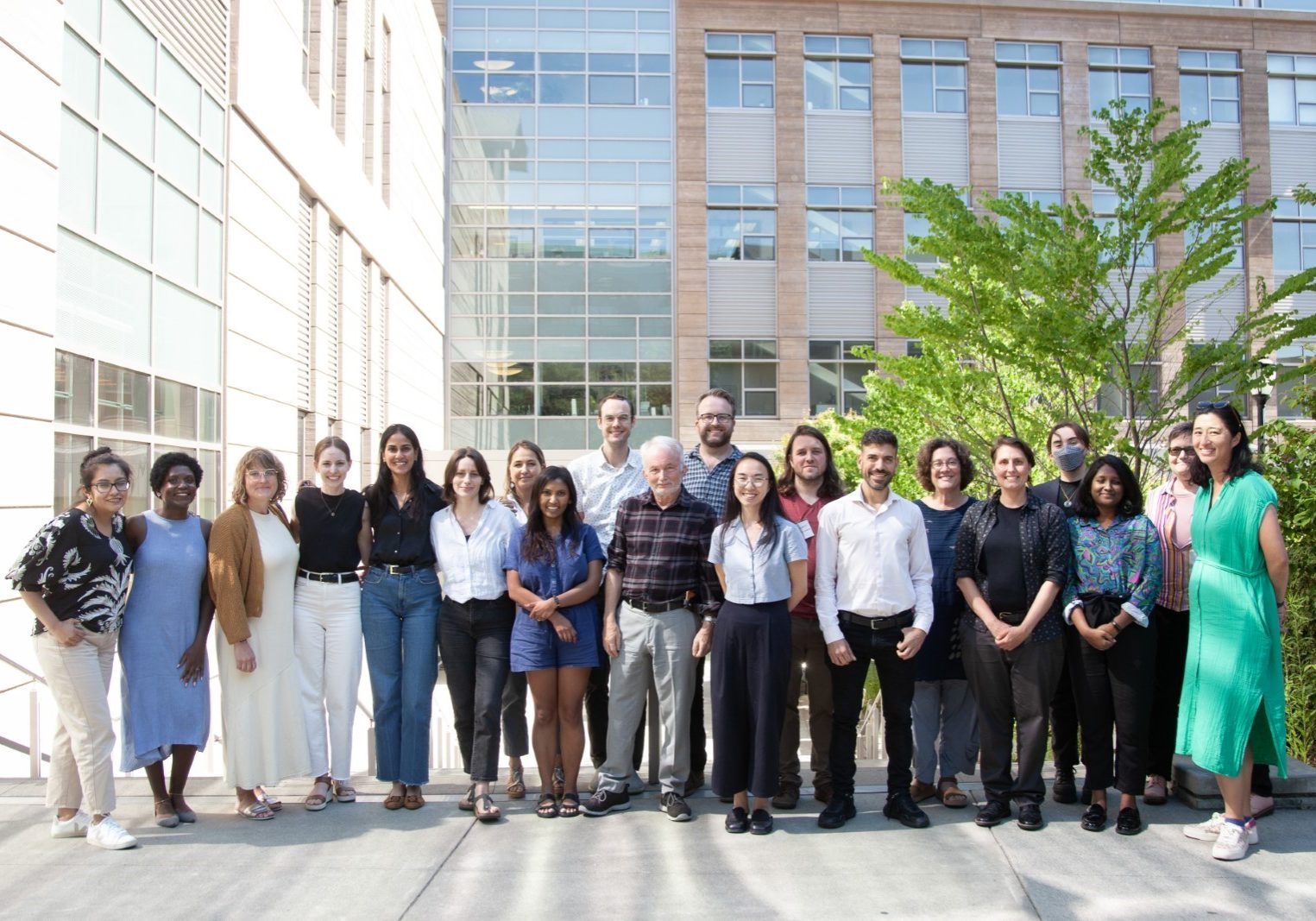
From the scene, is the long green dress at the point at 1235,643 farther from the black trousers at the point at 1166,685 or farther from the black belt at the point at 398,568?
the black belt at the point at 398,568

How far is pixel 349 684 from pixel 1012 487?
3645 mm

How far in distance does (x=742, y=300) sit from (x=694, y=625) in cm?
2514

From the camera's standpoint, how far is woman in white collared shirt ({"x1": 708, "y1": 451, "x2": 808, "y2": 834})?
5.35 metres

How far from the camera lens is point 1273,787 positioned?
18.6ft

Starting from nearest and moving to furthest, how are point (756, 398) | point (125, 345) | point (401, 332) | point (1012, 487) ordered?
point (1012, 487), point (125, 345), point (401, 332), point (756, 398)

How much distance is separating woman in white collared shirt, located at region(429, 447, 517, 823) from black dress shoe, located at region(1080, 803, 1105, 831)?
9.72 ft

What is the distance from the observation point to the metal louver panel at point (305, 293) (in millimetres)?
17250

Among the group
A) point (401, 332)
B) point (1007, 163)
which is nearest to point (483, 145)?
point (401, 332)

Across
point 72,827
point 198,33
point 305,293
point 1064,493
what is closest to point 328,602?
point 72,827

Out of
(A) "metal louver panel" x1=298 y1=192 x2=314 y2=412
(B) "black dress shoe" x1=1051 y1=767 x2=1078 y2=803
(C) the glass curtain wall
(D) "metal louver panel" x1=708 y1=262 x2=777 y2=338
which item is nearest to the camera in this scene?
(B) "black dress shoe" x1=1051 y1=767 x2=1078 y2=803

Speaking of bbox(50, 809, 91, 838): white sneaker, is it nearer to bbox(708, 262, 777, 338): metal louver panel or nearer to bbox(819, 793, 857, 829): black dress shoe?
bbox(819, 793, 857, 829): black dress shoe

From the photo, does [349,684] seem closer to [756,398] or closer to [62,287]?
[62,287]

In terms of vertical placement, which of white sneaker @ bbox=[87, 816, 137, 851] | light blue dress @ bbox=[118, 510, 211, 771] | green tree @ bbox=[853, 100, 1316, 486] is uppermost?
green tree @ bbox=[853, 100, 1316, 486]

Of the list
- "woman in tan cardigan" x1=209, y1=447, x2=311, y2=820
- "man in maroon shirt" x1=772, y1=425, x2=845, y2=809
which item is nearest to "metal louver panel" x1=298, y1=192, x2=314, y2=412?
"woman in tan cardigan" x1=209, y1=447, x2=311, y2=820
